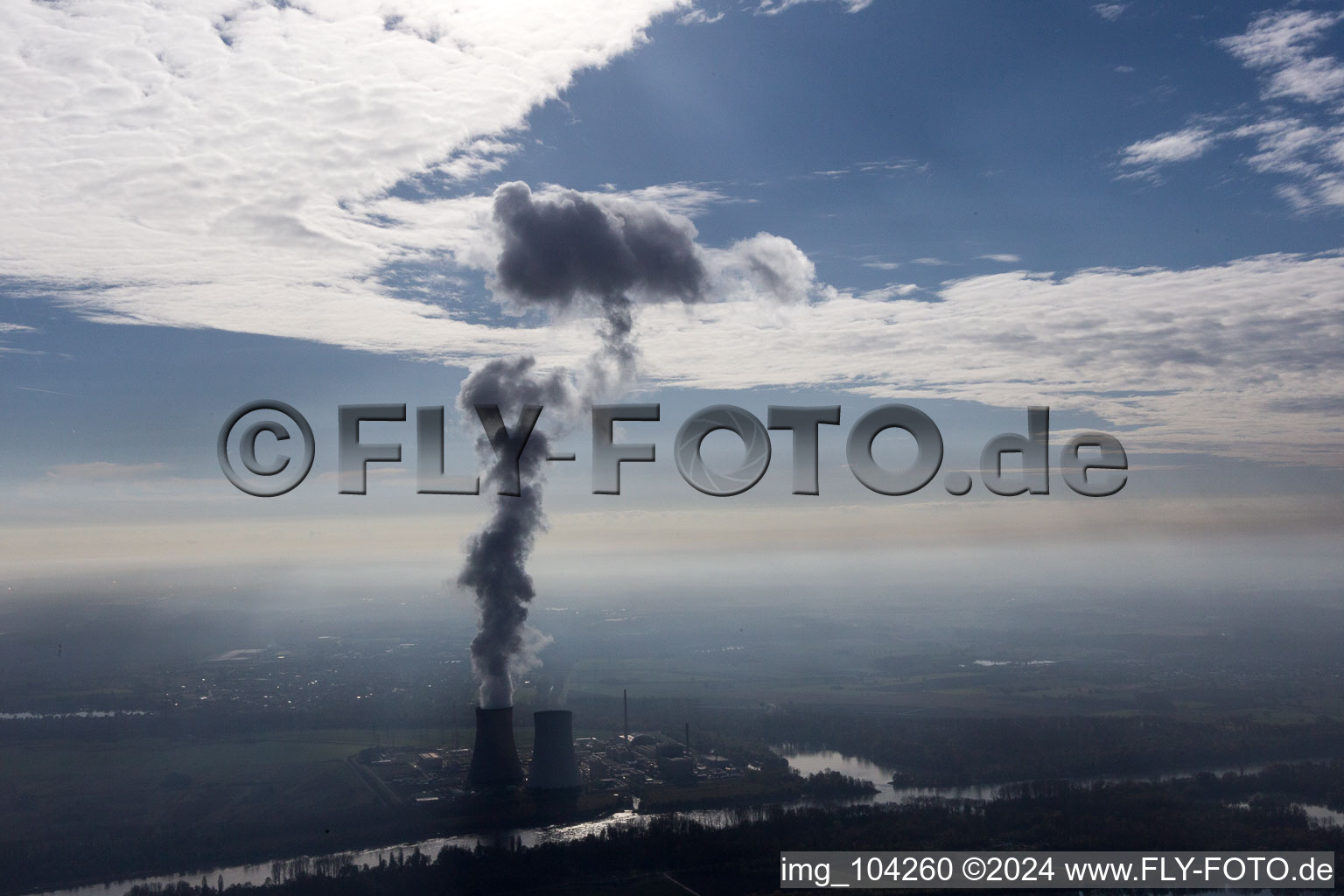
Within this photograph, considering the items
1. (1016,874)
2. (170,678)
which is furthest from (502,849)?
(170,678)

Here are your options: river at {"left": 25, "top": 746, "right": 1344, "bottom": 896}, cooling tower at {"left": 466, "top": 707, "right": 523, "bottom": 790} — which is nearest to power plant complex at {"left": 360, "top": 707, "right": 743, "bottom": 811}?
cooling tower at {"left": 466, "top": 707, "right": 523, "bottom": 790}

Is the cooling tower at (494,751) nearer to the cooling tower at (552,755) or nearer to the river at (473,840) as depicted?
the cooling tower at (552,755)

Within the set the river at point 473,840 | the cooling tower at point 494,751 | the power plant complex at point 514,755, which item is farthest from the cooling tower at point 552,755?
the river at point 473,840

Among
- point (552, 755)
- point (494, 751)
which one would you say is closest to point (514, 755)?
point (494, 751)

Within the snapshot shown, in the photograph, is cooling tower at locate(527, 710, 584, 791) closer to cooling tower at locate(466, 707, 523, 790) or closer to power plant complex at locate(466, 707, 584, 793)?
power plant complex at locate(466, 707, 584, 793)

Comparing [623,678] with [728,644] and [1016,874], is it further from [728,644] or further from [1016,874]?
[1016,874]

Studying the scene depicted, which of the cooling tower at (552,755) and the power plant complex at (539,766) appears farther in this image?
the cooling tower at (552,755)
